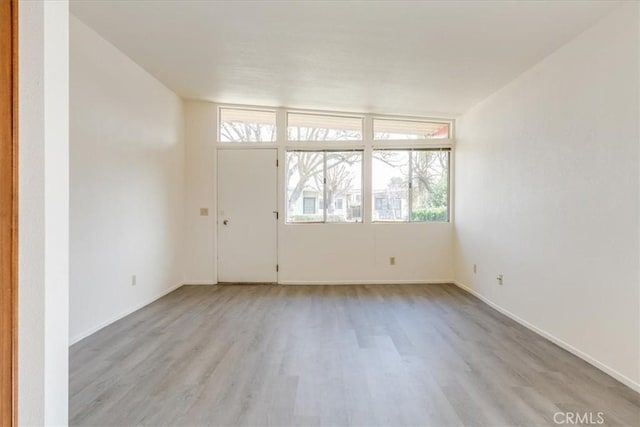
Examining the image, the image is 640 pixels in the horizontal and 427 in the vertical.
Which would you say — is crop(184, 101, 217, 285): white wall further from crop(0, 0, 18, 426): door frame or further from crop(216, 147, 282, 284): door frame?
crop(0, 0, 18, 426): door frame

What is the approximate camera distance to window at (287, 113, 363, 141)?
4812 mm

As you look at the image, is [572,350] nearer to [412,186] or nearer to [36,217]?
[412,186]

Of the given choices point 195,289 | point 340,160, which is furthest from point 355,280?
point 195,289

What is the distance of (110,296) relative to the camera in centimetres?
312

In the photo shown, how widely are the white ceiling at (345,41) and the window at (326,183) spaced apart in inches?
41.9

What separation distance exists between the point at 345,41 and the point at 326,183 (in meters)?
2.39

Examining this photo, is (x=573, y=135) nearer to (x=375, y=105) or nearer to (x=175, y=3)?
(x=375, y=105)

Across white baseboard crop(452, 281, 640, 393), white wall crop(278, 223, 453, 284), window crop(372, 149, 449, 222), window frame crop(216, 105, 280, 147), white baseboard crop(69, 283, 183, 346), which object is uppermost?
window frame crop(216, 105, 280, 147)

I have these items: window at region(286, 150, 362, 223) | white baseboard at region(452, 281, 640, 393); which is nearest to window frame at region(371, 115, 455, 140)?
window at region(286, 150, 362, 223)

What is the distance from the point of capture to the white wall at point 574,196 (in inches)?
79.8

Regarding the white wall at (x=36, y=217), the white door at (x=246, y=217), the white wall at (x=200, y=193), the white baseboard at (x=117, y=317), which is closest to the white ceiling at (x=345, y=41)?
the white wall at (x=200, y=193)

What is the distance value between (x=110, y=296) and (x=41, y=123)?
263 centimetres

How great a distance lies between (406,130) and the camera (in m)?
4.84

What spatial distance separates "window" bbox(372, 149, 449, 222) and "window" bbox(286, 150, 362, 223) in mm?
335
